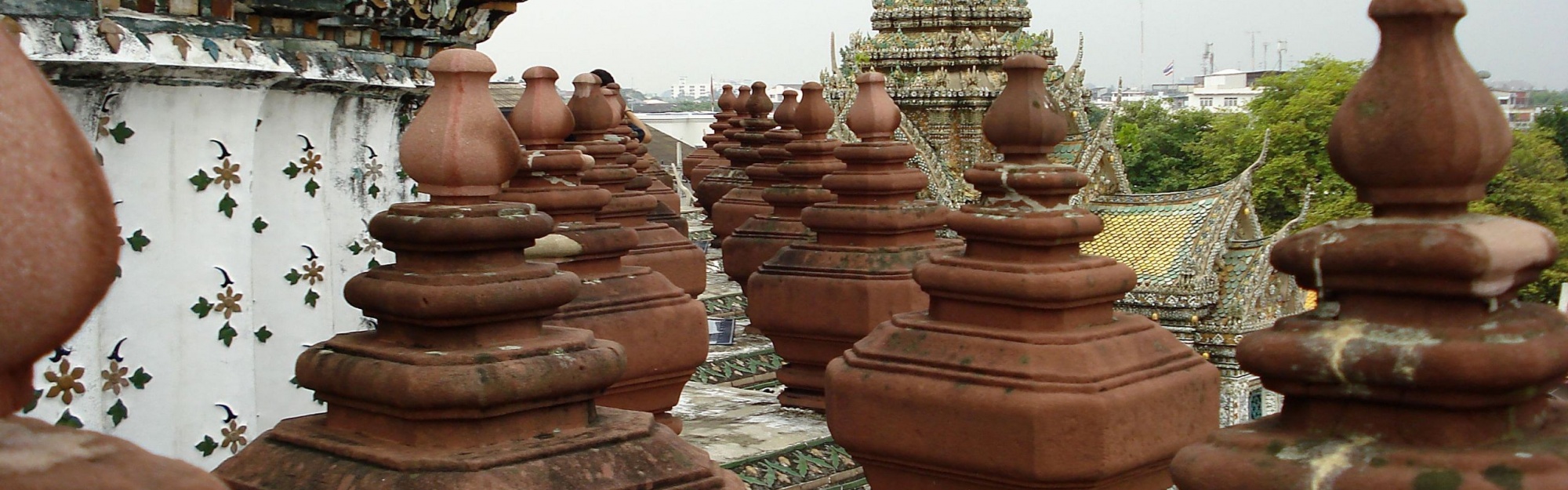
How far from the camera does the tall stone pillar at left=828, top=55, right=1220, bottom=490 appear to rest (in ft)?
12.0

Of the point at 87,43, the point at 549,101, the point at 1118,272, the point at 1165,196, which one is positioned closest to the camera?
the point at 87,43

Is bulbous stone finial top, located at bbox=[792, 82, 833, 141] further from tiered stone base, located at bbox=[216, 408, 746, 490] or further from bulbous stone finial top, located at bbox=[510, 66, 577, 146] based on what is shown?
tiered stone base, located at bbox=[216, 408, 746, 490]

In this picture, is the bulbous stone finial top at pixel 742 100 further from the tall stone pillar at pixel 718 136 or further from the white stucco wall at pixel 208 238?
the white stucco wall at pixel 208 238

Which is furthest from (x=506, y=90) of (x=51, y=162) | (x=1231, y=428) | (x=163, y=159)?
(x=51, y=162)

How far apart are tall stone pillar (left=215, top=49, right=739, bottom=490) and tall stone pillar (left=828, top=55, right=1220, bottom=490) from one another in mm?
753

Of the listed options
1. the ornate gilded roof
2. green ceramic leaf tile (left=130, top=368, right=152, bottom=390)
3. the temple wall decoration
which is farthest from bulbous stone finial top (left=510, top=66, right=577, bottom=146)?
the ornate gilded roof

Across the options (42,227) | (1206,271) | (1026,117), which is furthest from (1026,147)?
(1206,271)

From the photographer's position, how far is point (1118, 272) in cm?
394

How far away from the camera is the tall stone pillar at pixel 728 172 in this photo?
9758mm

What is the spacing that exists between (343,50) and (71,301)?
3845 mm

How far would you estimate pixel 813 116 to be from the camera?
7.10 metres

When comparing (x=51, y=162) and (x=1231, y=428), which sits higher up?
(x=51, y=162)

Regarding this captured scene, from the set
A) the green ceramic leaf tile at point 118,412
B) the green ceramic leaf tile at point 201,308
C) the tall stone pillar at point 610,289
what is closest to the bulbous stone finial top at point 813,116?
the tall stone pillar at point 610,289

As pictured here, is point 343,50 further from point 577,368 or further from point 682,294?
point 577,368
